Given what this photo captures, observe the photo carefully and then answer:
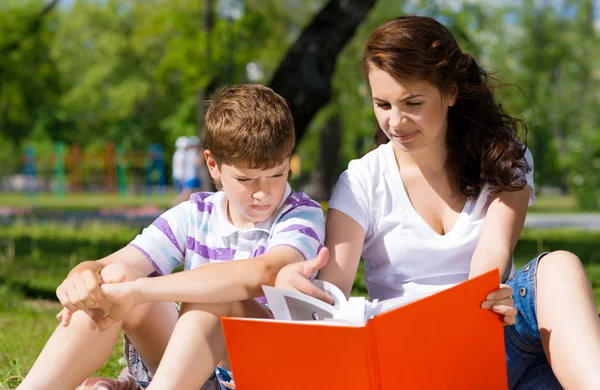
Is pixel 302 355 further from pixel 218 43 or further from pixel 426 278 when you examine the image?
pixel 218 43

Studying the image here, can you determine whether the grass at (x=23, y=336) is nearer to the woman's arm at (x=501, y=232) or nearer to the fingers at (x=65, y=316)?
the fingers at (x=65, y=316)

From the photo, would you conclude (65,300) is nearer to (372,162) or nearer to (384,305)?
(384,305)

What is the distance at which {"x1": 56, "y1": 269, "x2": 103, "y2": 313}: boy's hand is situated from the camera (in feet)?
7.39

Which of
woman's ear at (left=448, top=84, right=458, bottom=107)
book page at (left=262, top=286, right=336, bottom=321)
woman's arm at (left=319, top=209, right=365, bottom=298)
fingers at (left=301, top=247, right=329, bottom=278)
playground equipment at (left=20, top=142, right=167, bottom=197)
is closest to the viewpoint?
book page at (left=262, top=286, right=336, bottom=321)

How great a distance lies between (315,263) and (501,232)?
65 cm

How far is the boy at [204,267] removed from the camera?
225 centimetres

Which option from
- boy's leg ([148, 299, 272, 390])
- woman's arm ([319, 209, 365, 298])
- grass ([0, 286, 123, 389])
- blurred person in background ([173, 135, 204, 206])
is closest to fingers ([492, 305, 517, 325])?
woman's arm ([319, 209, 365, 298])

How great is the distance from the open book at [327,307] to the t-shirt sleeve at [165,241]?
59 cm

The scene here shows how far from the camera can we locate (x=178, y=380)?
2.16 metres

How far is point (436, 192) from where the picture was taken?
2725 millimetres

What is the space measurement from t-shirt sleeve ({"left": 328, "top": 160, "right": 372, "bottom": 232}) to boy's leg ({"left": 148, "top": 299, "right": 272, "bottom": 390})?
51 cm

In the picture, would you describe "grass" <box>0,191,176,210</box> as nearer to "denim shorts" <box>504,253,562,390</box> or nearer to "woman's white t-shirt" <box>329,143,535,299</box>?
"woman's white t-shirt" <box>329,143,535,299</box>

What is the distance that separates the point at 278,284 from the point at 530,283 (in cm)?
71

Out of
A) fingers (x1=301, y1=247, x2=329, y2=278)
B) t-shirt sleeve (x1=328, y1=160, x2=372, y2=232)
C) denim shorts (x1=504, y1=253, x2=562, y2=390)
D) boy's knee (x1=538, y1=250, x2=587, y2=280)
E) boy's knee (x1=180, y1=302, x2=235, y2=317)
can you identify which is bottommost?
denim shorts (x1=504, y1=253, x2=562, y2=390)
